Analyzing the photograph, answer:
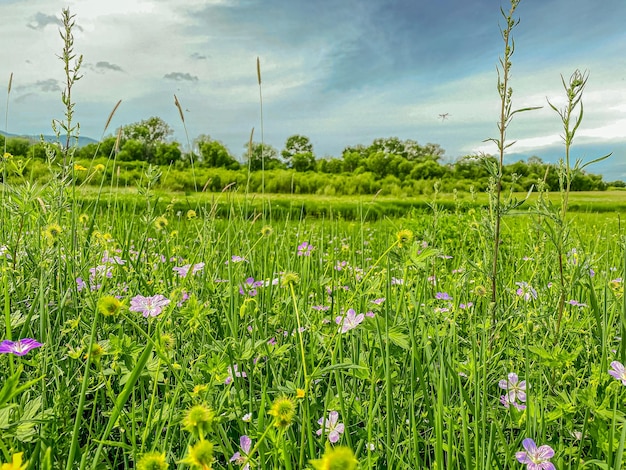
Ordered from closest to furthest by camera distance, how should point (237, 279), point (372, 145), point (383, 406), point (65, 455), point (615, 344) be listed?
point (65, 455) → point (383, 406) → point (615, 344) → point (237, 279) → point (372, 145)

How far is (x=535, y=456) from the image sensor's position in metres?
1.00

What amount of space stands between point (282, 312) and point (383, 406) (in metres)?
0.53

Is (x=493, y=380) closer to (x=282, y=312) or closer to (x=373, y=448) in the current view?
(x=373, y=448)

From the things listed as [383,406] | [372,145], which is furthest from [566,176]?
[372,145]

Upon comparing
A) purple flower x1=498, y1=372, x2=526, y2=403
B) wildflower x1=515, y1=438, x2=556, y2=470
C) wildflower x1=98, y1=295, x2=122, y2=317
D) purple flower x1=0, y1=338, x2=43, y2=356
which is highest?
wildflower x1=98, y1=295, x2=122, y2=317

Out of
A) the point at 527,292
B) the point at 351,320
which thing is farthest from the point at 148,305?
the point at 527,292

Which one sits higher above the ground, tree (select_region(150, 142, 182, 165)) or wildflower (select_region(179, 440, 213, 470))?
tree (select_region(150, 142, 182, 165))

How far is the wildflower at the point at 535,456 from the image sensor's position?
98 cm

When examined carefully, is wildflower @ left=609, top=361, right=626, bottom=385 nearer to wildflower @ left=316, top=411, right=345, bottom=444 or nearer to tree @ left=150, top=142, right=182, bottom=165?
wildflower @ left=316, top=411, right=345, bottom=444

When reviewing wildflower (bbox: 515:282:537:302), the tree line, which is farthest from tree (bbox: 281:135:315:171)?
wildflower (bbox: 515:282:537:302)

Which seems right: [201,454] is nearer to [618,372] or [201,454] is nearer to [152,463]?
[152,463]

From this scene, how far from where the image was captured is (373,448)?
1102 millimetres

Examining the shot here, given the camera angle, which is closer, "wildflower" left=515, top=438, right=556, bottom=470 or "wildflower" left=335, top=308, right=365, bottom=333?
"wildflower" left=515, top=438, right=556, bottom=470

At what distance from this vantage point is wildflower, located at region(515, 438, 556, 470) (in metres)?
0.98
